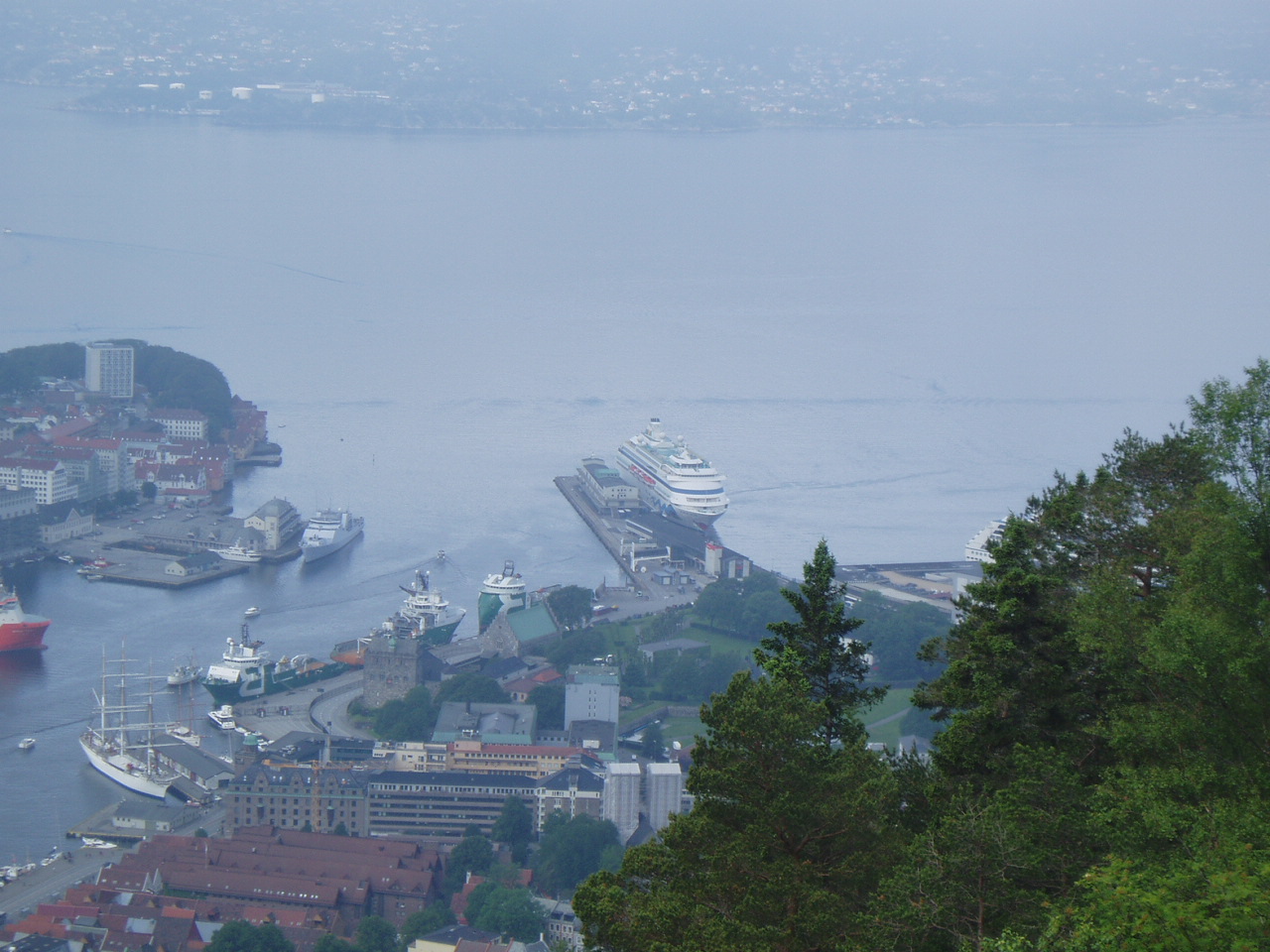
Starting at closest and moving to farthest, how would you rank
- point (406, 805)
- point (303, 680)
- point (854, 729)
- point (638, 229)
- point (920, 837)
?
point (920, 837) < point (854, 729) < point (406, 805) < point (303, 680) < point (638, 229)

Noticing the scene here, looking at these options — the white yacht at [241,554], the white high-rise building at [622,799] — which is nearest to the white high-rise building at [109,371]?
the white yacht at [241,554]

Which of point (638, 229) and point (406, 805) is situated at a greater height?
point (638, 229)

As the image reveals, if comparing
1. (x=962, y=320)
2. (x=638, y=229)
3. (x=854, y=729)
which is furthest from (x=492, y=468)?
(x=638, y=229)

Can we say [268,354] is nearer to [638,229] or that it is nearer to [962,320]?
[962,320]

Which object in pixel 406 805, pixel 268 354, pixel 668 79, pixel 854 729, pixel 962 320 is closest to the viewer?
pixel 854 729

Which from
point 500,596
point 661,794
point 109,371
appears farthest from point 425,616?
point 109,371

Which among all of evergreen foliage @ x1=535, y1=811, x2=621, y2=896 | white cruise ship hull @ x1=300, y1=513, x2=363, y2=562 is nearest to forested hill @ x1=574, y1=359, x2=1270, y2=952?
evergreen foliage @ x1=535, y1=811, x2=621, y2=896

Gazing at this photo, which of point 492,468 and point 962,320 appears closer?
→ point 492,468
